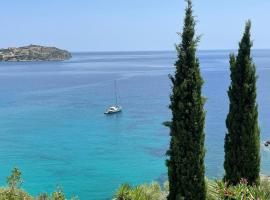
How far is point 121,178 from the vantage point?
4178cm

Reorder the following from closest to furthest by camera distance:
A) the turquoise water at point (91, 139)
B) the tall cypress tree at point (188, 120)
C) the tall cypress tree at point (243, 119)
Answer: the tall cypress tree at point (188, 120), the tall cypress tree at point (243, 119), the turquoise water at point (91, 139)

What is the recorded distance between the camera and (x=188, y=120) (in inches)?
703

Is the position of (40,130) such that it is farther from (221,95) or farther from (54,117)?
(221,95)

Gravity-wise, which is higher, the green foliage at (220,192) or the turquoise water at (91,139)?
the green foliage at (220,192)

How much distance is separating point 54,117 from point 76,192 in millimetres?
33521

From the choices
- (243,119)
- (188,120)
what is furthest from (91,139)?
(188,120)

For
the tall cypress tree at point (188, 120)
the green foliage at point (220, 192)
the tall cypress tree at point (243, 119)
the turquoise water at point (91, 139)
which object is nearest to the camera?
the green foliage at point (220, 192)

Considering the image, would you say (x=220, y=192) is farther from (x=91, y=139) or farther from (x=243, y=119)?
(x=91, y=139)

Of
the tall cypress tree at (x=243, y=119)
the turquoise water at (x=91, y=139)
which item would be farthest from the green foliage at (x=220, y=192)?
the turquoise water at (x=91, y=139)

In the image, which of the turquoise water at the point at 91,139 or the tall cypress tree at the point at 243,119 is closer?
the tall cypress tree at the point at 243,119

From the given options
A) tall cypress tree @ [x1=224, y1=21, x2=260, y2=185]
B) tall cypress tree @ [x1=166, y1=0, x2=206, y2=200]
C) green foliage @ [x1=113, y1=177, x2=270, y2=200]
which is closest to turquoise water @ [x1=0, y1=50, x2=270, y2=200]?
green foliage @ [x1=113, y1=177, x2=270, y2=200]

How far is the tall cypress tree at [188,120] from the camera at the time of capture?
17828 mm

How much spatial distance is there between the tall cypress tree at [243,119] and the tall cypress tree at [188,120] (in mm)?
1826

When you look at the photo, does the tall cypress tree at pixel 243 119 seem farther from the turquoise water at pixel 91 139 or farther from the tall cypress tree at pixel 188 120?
the turquoise water at pixel 91 139
